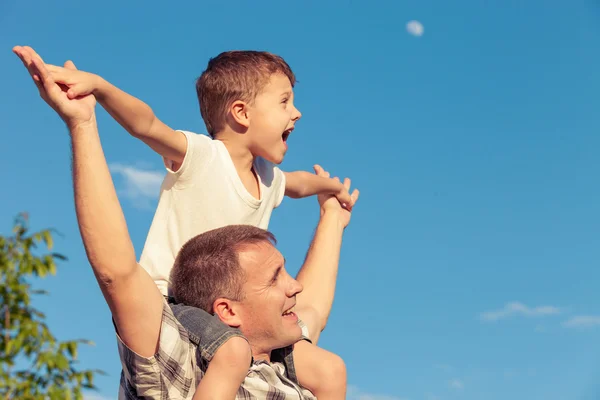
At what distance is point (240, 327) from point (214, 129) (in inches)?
47.3

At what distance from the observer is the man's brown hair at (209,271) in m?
2.52

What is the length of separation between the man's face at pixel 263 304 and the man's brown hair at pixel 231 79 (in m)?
1.03

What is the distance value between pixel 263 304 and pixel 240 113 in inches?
43.9

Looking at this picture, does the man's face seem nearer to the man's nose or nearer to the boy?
the man's nose

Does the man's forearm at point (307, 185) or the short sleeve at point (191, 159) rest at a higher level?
the man's forearm at point (307, 185)

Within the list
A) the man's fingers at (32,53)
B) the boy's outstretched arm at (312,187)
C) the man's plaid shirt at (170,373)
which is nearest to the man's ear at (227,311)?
the man's plaid shirt at (170,373)

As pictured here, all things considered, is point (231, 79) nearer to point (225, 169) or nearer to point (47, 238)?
point (225, 169)

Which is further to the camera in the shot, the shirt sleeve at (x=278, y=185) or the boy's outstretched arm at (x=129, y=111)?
the shirt sleeve at (x=278, y=185)

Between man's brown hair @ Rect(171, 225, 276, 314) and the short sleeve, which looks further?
the short sleeve

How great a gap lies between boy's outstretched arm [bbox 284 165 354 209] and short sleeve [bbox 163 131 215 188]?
0.71 m

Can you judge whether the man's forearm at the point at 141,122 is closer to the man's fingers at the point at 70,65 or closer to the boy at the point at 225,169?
the boy at the point at 225,169

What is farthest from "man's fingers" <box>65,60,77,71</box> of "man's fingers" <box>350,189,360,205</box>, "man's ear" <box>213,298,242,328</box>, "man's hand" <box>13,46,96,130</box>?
"man's fingers" <box>350,189,360,205</box>

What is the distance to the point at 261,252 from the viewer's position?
8.44ft

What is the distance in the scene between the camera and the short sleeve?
299 centimetres
